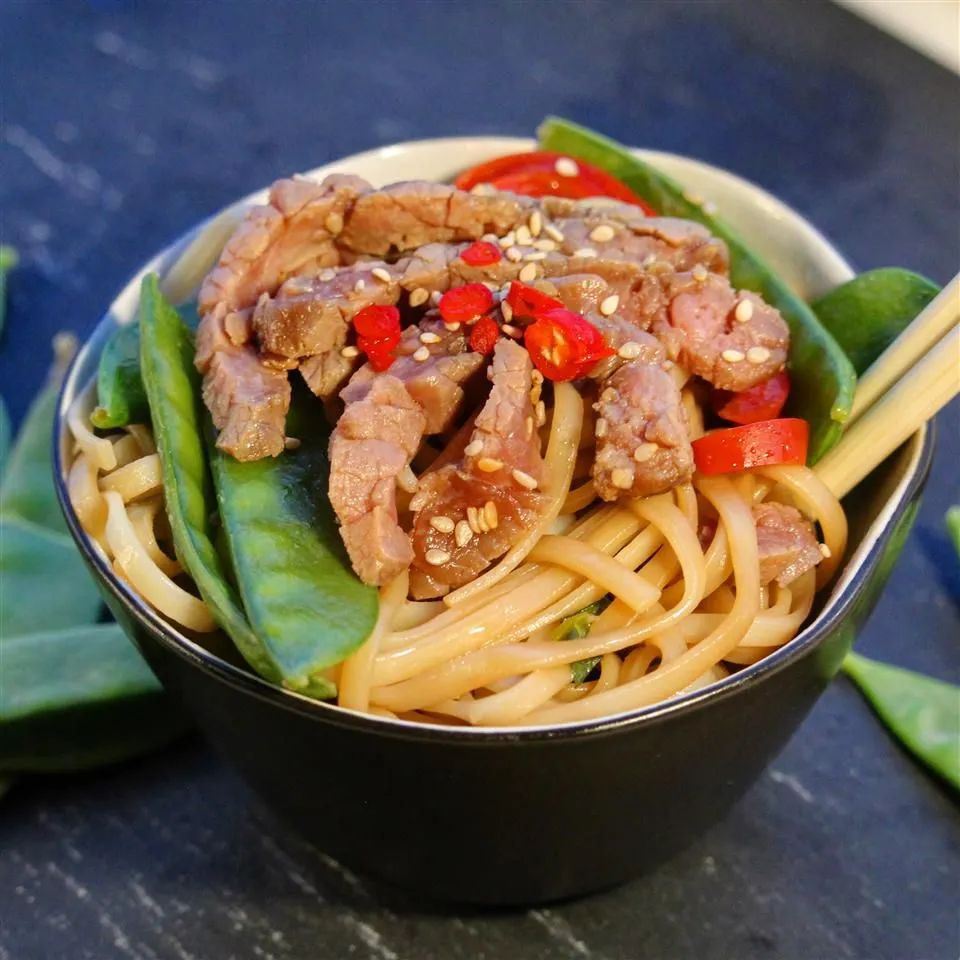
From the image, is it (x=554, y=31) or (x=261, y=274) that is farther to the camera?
(x=554, y=31)

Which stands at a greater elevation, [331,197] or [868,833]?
[331,197]

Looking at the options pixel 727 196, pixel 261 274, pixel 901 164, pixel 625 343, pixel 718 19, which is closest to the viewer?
pixel 625 343

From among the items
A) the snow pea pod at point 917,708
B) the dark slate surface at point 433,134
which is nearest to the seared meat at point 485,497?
the dark slate surface at point 433,134

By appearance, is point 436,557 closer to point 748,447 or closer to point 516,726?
point 516,726

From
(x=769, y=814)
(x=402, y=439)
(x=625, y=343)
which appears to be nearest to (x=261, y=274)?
(x=402, y=439)

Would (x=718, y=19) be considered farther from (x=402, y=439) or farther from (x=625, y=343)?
(x=402, y=439)

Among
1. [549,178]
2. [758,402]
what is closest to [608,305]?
[758,402]

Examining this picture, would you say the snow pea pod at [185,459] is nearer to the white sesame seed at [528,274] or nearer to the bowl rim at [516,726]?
the bowl rim at [516,726]
